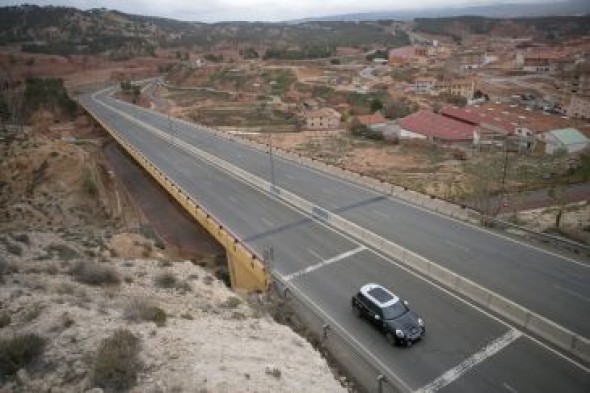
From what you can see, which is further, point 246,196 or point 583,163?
point 583,163

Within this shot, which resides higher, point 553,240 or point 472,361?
point 553,240

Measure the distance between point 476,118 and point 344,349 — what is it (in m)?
73.8

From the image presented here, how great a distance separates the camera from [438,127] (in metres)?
77.6

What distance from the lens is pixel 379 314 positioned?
19.4 meters

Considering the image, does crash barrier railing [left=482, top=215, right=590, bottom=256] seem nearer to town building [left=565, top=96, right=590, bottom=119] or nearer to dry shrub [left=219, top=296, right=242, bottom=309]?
dry shrub [left=219, top=296, right=242, bottom=309]

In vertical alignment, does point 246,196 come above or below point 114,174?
above

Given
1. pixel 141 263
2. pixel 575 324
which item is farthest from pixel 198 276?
pixel 575 324

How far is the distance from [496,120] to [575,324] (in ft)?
229

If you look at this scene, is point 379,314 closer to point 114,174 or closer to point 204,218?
point 204,218

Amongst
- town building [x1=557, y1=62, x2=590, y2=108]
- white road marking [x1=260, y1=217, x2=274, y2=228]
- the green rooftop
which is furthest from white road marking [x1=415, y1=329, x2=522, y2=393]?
town building [x1=557, y1=62, x2=590, y2=108]

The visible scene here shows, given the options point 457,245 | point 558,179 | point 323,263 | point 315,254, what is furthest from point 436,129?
point 323,263

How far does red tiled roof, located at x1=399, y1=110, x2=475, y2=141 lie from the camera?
243 feet

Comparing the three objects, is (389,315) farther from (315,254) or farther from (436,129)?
(436,129)

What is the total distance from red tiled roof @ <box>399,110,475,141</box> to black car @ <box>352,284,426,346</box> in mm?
58340
